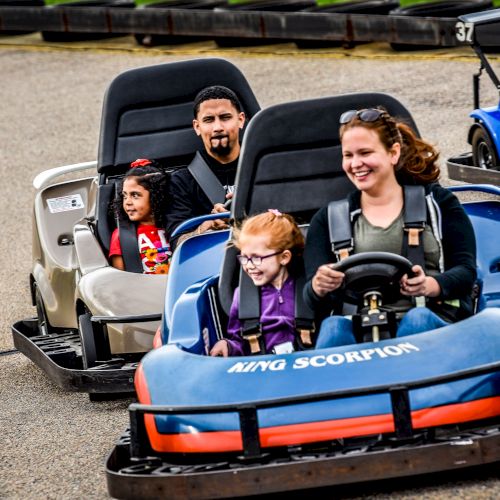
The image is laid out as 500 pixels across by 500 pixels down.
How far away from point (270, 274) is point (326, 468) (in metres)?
0.89

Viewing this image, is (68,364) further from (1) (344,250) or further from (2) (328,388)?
(2) (328,388)

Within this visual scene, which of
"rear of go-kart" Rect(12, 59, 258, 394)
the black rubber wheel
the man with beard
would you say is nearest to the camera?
"rear of go-kart" Rect(12, 59, 258, 394)

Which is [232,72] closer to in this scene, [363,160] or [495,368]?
[363,160]

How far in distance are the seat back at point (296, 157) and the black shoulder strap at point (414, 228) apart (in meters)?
0.58

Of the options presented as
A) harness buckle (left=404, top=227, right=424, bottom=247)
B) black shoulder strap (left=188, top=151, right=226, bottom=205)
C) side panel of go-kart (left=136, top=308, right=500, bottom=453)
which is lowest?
side panel of go-kart (left=136, top=308, right=500, bottom=453)

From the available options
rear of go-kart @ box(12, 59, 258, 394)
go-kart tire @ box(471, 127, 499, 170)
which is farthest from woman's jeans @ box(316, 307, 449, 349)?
go-kart tire @ box(471, 127, 499, 170)

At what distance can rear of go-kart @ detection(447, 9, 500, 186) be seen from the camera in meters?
9.48

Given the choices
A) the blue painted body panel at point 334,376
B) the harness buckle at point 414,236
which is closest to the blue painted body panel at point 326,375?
the blue painted body panel at point 334,376

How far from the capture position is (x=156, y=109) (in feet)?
23.6

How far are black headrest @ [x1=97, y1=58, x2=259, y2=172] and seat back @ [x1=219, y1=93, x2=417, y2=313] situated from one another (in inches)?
71.1

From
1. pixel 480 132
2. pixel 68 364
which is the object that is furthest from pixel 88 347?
pixel 480 132

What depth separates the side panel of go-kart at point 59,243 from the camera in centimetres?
701

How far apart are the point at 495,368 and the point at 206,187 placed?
2.50m

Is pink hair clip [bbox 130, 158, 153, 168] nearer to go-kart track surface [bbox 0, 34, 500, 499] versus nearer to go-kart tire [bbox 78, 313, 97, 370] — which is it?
go-kart tire [bbox 78, 313, 97, 370]
